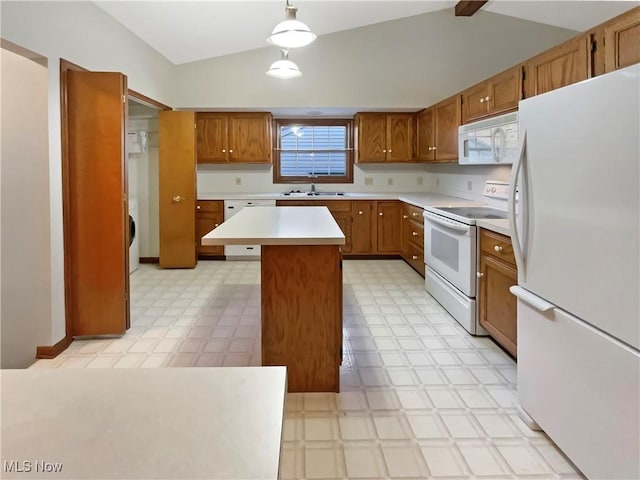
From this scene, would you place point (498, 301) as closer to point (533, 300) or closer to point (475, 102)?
point (533, 300)

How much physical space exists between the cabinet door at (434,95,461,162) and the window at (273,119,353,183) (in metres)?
1.70

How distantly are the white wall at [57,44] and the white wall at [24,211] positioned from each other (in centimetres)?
5

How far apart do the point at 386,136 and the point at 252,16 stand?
7.92 feet

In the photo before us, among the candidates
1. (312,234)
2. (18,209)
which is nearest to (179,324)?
(18,209)

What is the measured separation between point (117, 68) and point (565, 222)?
12.5 ft

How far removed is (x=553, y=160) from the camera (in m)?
1.78

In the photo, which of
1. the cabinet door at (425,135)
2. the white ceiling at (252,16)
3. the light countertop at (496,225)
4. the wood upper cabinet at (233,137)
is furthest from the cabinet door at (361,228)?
the light countertop at (496,225)

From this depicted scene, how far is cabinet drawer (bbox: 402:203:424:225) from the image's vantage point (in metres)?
4.86

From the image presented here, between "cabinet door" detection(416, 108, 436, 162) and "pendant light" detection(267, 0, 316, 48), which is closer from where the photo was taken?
"pendant light" detection(267, 0, 316, 48)

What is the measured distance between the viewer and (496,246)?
2.84m

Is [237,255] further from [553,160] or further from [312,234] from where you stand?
[553,160]

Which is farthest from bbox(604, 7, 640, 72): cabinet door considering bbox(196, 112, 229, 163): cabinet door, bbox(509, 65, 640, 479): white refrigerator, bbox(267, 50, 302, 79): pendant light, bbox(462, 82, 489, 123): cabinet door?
bbox(196, 112, 229, 163): cabinet door

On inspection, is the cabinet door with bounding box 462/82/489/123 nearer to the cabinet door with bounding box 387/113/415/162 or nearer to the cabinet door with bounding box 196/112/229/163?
the cabinet door with bounding box 387/113/415/162

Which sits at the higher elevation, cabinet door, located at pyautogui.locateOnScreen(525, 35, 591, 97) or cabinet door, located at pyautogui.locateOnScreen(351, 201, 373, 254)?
cabinet door, located at pyautogui.locateOnScreen(525, 35, 591, 97)
